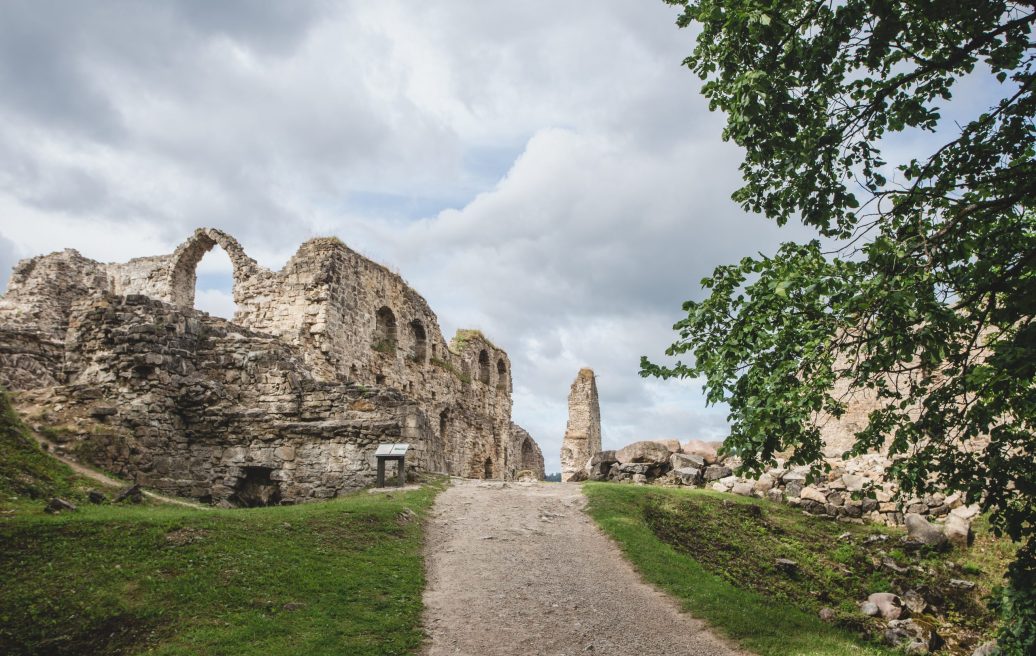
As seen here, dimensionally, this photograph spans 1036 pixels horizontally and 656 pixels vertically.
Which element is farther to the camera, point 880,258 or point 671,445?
point 671,445

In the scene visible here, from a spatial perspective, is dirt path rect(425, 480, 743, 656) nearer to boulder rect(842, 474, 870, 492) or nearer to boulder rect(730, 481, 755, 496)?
boulder rect(730, 481, 755, 496)

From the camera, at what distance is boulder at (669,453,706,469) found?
19391 millimetres

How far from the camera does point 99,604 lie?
7.62 meters

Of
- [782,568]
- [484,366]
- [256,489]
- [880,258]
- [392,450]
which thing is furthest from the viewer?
[484,366]

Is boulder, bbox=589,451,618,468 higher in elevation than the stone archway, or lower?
lower

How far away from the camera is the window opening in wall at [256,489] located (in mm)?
15977

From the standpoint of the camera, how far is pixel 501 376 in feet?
123

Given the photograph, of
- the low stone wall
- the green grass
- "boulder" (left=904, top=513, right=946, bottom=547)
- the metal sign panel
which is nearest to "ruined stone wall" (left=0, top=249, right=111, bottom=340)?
the metal sign panel

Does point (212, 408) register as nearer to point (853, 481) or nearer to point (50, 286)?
point (853, 481)

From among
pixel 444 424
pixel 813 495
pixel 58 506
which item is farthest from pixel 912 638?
pixel 444 424

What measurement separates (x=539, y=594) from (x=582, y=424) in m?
26.7

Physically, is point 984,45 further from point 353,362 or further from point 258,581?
point 353,362

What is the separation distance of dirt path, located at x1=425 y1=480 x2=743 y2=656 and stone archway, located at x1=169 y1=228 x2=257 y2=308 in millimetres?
14995

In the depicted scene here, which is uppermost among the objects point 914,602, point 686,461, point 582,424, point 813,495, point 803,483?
point 582,424
